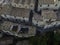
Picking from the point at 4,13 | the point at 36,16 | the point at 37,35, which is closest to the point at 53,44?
the point at 37,35

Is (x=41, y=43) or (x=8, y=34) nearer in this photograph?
(x=41, y=43)

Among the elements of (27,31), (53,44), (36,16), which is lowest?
(53,44)

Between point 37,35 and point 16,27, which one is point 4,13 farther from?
point 37,35

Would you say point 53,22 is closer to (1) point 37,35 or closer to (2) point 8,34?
(1) point 37,35

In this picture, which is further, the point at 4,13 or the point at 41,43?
the point at 4,13

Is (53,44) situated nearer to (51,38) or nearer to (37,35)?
(51,38)

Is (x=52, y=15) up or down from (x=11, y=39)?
up

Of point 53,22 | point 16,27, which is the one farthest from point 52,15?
point 16,27

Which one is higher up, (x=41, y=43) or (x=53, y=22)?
(x=53, y=22)
